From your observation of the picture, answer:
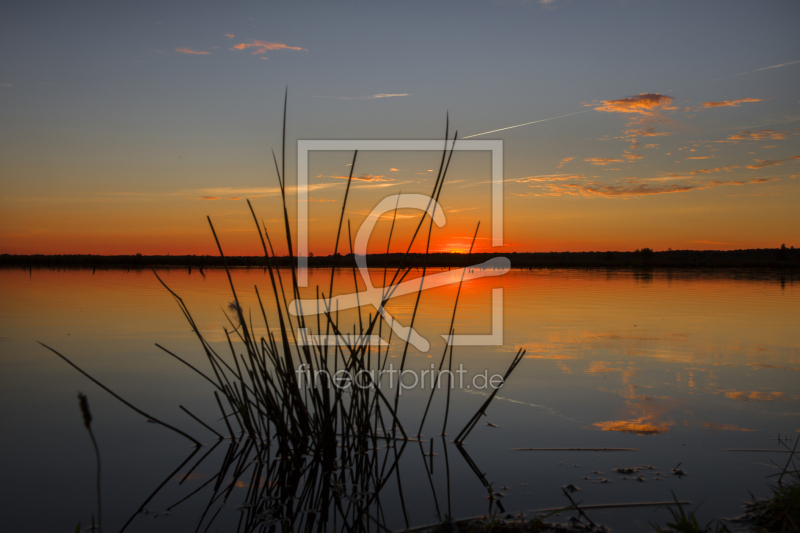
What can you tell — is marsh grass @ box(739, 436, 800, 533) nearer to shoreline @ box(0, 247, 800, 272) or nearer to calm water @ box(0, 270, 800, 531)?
calm water @ box(0, 270, 800, 531)

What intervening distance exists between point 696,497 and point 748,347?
198 inches

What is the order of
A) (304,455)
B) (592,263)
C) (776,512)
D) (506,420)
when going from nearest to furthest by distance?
(776,512)
(304,455)
(506,420)
(592,263)

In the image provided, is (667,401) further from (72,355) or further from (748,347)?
(72,355)

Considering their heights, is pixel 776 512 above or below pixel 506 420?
above

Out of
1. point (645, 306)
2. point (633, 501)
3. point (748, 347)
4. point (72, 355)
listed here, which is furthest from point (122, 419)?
point (645, 306)

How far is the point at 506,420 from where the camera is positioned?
13.4ft

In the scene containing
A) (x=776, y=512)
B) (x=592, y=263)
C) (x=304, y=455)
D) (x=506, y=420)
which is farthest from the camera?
(x=592, y=263)

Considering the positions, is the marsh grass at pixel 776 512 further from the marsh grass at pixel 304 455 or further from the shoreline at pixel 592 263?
the shoreline at pixel 592 263

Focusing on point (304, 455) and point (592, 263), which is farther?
point (592, 263)

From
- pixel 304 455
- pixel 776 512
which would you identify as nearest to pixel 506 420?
pixel 304 455

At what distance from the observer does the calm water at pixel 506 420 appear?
276cm

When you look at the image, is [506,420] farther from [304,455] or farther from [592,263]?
[592,263]

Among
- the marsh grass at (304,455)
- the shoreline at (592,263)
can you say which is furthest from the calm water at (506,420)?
the shoreline at (592,263)

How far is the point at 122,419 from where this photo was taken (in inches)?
159
